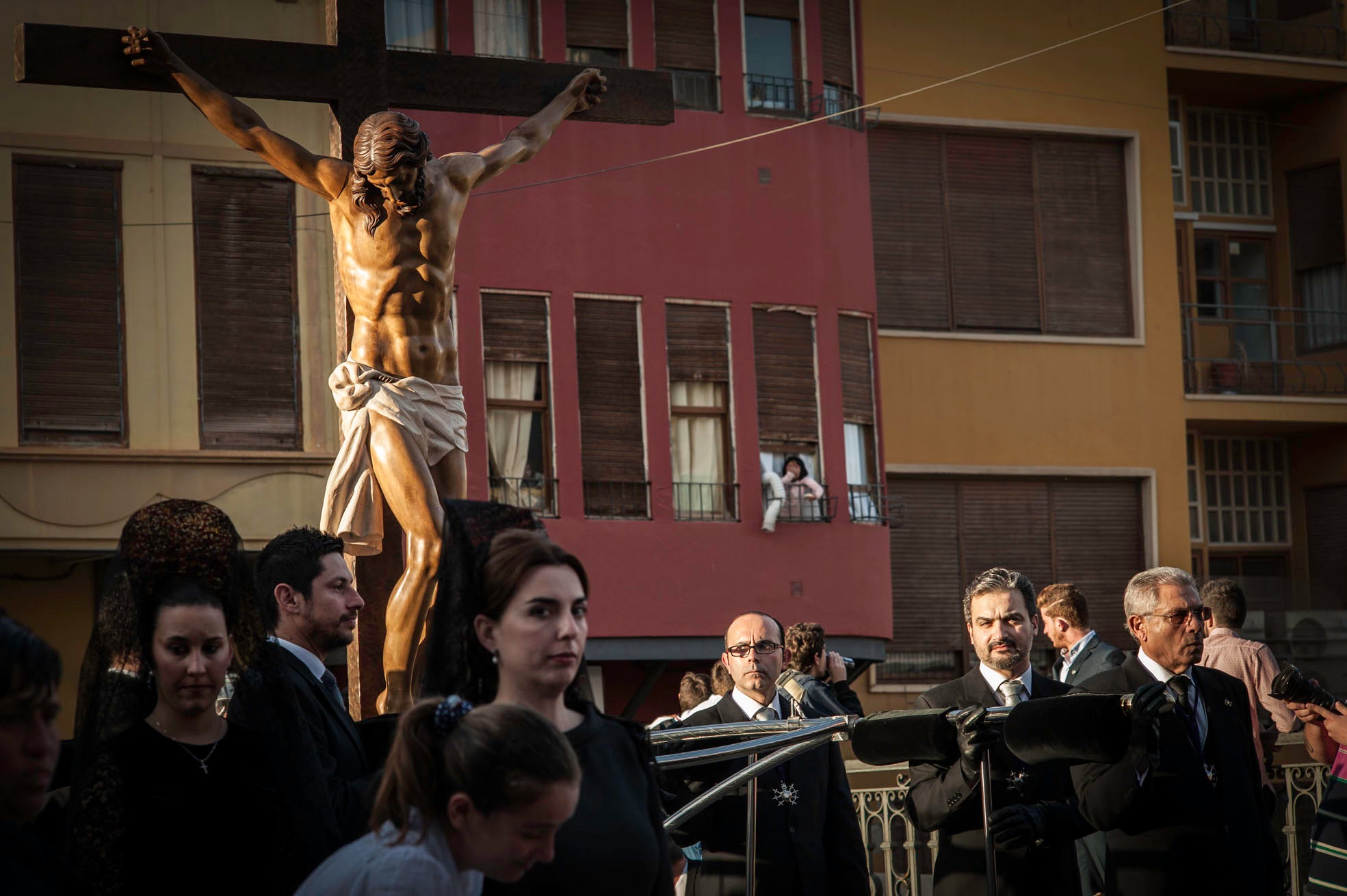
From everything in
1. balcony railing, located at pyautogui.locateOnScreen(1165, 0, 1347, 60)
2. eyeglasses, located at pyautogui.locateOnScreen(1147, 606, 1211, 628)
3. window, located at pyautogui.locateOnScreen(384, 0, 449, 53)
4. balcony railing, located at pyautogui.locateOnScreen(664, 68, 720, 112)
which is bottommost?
eyeglasses, located at pyautogui.locateOnScreen(1147, 606, 1211, 628)

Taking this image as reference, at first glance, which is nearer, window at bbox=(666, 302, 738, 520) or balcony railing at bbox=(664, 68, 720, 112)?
window at bbox=(666, 302, 738, 520)

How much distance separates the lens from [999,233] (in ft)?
79.8

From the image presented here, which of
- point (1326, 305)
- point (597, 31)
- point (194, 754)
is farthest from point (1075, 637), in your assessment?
point (1326, 305)

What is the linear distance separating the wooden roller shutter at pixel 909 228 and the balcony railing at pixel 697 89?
9.39 ft

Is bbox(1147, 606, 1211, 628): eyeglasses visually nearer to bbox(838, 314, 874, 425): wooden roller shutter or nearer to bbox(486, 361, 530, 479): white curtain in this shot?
bbox(486, 361, 530, 479): white curtain

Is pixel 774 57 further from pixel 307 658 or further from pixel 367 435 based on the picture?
pixel 307 658

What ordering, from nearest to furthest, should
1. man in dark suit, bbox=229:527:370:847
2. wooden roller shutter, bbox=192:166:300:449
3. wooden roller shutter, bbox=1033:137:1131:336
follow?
man in dark suit, bbox=229:527:370:847 → wooden roller shutter, bbox=192:166:300:449 → wooden roller shutter, bbox=1033:137:1131:336

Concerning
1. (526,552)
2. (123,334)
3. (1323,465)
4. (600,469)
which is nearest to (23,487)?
(123,334)

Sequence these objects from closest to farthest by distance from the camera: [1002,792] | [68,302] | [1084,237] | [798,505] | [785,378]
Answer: [1002,792], [68,302], [798,505], [785,378], [1084,237]

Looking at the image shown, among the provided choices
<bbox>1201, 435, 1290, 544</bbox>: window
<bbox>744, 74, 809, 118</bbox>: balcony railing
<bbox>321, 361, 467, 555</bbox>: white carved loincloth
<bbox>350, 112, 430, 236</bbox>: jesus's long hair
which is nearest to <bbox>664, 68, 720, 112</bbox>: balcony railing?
<bbox>744, 74, 809, 118</bbox>: balcony railing

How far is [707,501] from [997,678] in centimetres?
1389

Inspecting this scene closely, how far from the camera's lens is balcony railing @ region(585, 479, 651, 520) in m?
20.3

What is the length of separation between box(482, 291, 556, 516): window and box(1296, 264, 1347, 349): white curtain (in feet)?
39.7

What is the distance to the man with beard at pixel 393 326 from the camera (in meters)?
7.50
